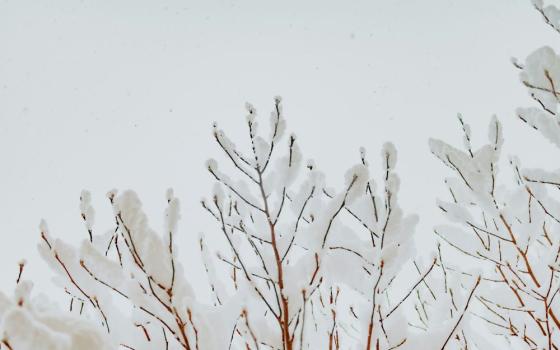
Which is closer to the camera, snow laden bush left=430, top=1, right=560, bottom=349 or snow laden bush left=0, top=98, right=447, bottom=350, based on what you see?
snow laden bush left=0, top=98, right=447, bottom=350

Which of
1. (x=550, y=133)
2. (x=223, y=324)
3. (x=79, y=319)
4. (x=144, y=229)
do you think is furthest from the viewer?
(x=550, y=133)

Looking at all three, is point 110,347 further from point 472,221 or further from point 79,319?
point 472,221

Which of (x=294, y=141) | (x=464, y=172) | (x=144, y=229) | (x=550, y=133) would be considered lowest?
(x=144, y=229)

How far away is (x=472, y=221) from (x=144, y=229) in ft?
3.85

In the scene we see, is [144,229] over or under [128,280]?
over

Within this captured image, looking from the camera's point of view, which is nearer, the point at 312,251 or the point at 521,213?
the point at 312,251

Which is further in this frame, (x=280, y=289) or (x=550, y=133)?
(x=550, y=133)

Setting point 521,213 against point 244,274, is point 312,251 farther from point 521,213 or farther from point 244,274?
point 521,213

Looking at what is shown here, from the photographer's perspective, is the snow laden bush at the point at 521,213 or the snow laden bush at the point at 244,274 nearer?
the snow laden bush at the point at 244,274

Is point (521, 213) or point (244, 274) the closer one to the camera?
point (244, 274)

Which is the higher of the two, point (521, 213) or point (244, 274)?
point (521, 213)

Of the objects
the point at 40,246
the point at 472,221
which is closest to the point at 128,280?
the point at 40,246

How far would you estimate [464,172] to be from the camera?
150 centimetres

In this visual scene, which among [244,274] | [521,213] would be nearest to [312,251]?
[244,274]
